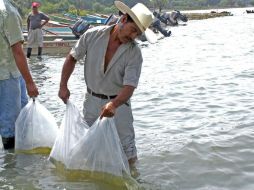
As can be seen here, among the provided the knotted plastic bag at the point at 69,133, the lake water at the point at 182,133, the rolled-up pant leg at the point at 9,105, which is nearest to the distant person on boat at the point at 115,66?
the knotted plastic bag at the point at 69,133

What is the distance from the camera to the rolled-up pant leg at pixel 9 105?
14.5 ft

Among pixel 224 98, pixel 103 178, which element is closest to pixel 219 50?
pixel 224 98

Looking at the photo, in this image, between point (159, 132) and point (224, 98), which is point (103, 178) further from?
point (224, 98)

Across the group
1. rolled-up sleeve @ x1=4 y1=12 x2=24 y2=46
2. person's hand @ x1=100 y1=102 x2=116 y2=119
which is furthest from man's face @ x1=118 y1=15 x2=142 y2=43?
rolled-up sleeve @ x1=4 y1=12 x2=24 y2=46

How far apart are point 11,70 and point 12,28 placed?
16.9 inches

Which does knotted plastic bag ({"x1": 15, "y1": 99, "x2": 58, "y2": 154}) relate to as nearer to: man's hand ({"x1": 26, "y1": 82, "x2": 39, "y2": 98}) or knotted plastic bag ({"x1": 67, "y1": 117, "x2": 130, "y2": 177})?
man's hand ({"x1": 26, "y1": 82, "x2": 39, "y2": 98})

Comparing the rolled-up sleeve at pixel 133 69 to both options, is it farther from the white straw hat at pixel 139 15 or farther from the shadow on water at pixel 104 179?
the shadow on water at pixel 104 179

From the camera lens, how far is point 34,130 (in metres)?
4.77

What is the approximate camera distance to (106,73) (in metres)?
3.99

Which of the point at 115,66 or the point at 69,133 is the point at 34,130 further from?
the point at 115,66

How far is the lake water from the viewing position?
14.9ft

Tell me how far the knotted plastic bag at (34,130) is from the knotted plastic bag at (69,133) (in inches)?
19.7

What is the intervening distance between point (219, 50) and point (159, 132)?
12.4 metres

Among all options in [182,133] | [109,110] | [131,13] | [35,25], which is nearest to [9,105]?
[109,110]
